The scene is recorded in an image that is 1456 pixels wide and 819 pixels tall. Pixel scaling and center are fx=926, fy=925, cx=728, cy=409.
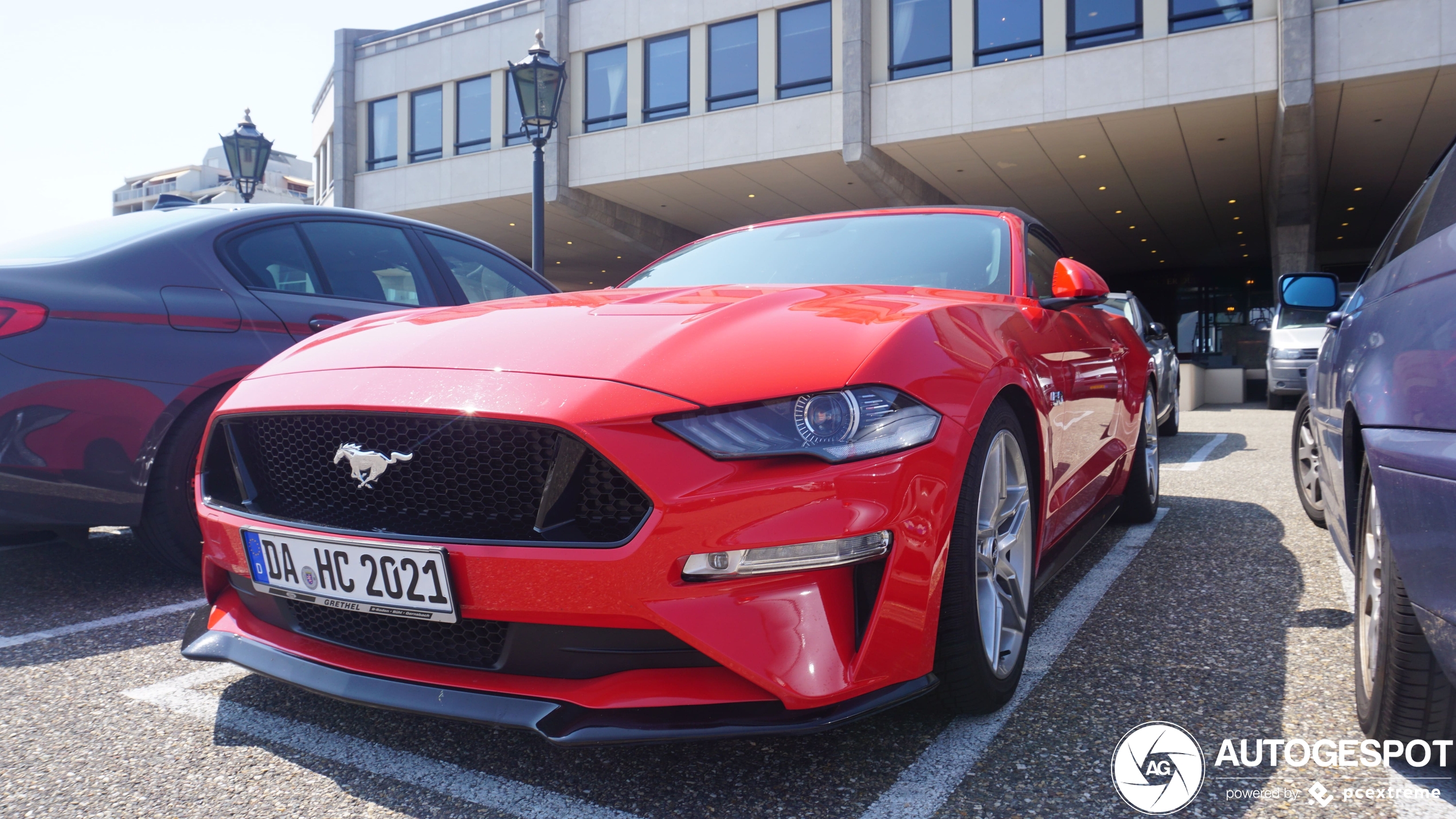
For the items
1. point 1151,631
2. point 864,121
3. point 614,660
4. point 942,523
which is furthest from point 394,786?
point 864,121

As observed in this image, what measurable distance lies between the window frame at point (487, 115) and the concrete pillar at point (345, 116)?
152 inches

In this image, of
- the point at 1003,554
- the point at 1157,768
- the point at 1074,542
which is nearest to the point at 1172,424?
the point at 1074,542

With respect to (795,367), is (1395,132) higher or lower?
higher

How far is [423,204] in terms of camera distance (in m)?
25.5

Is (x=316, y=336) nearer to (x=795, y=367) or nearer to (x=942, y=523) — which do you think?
(x=795, y=367)

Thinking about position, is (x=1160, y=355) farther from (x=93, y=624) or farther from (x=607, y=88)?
(x=607, y=88)

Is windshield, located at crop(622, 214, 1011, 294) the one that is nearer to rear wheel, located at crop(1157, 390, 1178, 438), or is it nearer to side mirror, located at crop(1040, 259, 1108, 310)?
side mirror, located at crop(1040, 259, 1108, 310)

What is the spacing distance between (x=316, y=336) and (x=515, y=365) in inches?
35.7

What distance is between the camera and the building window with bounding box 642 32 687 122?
21641 millimetres

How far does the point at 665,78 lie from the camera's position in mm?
21922

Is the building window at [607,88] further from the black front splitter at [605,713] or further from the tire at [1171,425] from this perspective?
the black front splitter at [605,713]

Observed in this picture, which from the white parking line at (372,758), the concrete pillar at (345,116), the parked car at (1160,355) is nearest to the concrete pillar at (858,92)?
the parked car at (1160,355)

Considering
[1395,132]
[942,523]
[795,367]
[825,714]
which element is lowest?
[825,714]

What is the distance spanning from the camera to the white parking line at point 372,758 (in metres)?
1.72
